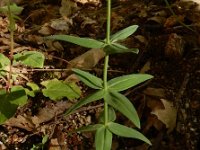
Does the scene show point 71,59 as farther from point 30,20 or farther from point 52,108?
point 30,20

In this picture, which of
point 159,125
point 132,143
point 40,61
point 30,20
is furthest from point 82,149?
point 30,20

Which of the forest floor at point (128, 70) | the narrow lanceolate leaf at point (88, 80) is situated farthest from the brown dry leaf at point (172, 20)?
the narrow lanceolate leaf at point (88, 80)

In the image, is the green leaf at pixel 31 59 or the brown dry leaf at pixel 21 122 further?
the green leaf at pixel 31 59

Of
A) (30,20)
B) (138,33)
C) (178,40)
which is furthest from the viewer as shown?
(30,20)

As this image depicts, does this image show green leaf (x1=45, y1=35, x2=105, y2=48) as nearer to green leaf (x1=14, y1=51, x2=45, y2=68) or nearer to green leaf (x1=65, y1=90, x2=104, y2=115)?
green leaf (x1=65, y1=90, x2=104, y2=115)

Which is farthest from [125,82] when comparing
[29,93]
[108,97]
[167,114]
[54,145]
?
[29,93]

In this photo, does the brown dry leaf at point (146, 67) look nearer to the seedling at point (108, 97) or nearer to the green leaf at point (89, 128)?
the seedling at point (108, 97)

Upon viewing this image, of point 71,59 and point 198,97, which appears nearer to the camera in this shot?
point 198,97
